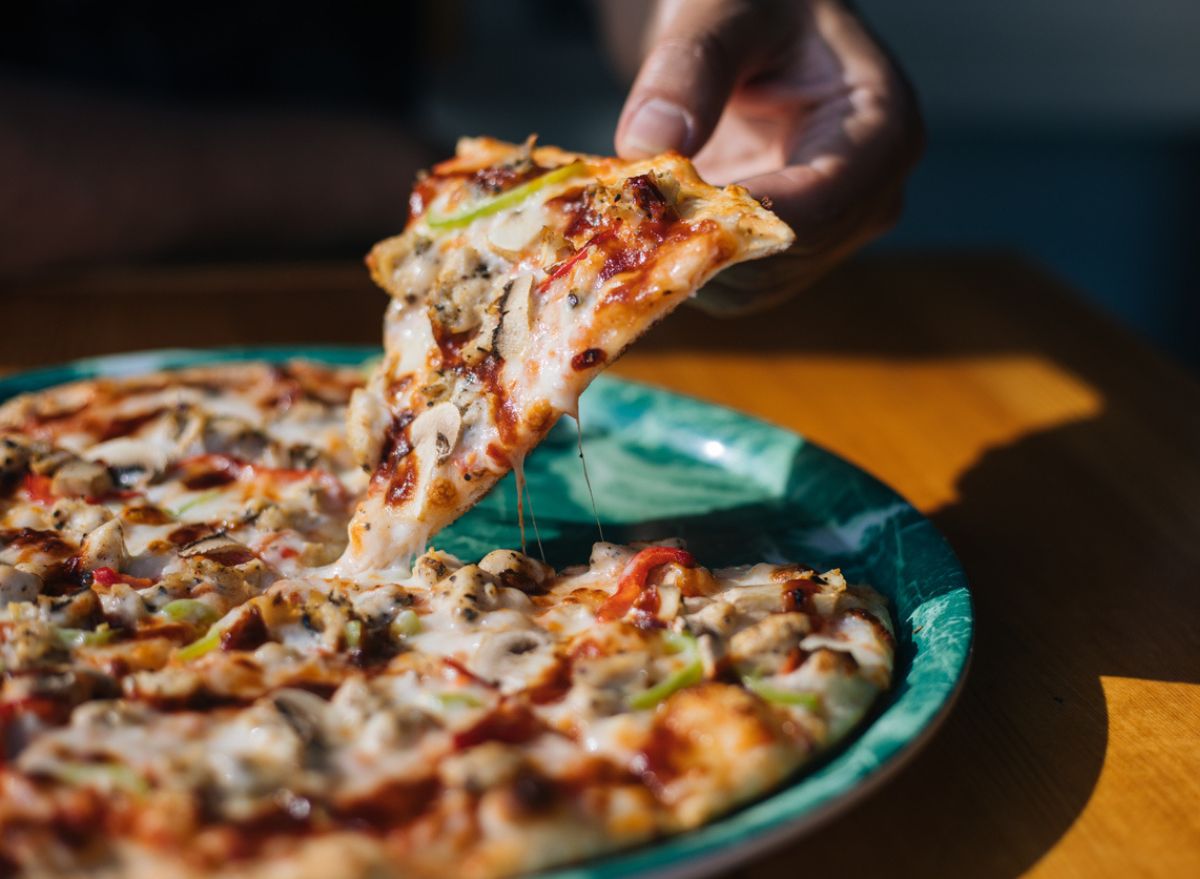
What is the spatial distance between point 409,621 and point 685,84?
1003 mm

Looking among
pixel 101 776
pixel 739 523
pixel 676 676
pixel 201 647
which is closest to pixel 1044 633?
pixel 739 523

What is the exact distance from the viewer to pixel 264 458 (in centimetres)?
216

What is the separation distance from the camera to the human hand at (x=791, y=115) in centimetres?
210

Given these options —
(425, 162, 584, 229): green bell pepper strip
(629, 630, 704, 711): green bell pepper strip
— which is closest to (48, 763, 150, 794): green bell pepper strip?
(629, 630, 704, 711): green bell pepper strip

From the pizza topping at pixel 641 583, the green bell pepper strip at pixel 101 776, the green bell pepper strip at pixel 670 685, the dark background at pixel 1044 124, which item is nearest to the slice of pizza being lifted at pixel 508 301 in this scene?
the pizza topping at pixel 641 583

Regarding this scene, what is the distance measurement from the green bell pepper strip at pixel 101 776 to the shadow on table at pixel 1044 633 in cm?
62

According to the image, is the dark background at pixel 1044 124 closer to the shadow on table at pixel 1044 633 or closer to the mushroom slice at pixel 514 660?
the shadow on table at pixel 1044 633

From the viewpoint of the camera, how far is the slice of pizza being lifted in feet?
5.76

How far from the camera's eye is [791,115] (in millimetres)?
2572

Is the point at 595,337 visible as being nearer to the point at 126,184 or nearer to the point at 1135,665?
the point at 1135,665

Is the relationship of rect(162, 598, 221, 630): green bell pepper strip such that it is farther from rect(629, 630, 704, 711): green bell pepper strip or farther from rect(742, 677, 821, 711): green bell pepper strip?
rect(742, 677, 821, 711): green bell pepper strip

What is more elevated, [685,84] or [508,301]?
[685,84]

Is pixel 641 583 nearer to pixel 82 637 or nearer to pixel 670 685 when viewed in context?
pixel 670 685

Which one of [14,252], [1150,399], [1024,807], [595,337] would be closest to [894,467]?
[1150,399]
